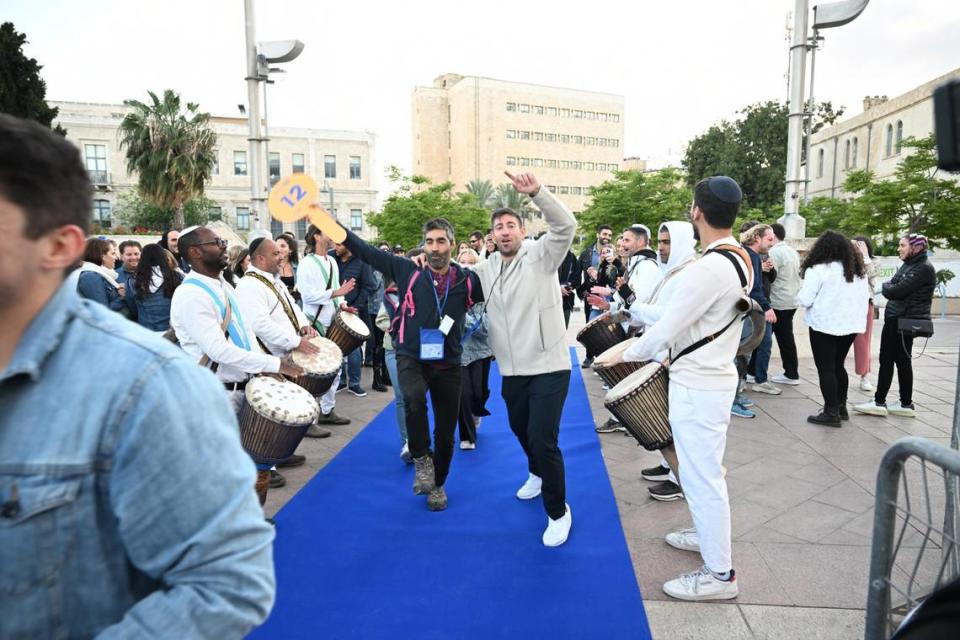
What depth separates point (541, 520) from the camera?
4.47 metres

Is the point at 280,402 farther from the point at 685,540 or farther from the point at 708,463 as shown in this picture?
the point at 685,540

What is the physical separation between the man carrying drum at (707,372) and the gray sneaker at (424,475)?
6.67 ft

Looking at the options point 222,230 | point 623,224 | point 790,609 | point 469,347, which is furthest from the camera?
point 623,224

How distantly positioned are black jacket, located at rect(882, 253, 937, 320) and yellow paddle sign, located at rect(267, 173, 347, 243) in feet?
20.0

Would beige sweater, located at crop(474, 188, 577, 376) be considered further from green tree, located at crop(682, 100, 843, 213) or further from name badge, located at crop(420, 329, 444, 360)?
green tree, located at crop(682, 100, 843, 213)

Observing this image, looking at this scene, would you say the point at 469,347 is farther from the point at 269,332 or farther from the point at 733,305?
the point at 733,305

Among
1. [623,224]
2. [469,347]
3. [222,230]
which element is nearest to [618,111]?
[623,224]

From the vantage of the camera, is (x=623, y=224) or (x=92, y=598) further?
(x=623, y=224)

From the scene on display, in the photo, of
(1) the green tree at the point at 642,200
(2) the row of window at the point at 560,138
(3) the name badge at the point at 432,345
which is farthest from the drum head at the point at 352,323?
(2) the row of window at the point at 560,138

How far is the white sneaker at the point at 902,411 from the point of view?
712 centimetres

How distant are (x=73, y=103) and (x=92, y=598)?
225 ft

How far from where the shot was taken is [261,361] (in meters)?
3.90

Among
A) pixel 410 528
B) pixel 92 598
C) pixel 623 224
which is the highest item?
pixel 623 224

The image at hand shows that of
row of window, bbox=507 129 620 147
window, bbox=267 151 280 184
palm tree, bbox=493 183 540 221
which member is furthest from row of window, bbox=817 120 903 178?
row of window, bbox=507 129 620 147
